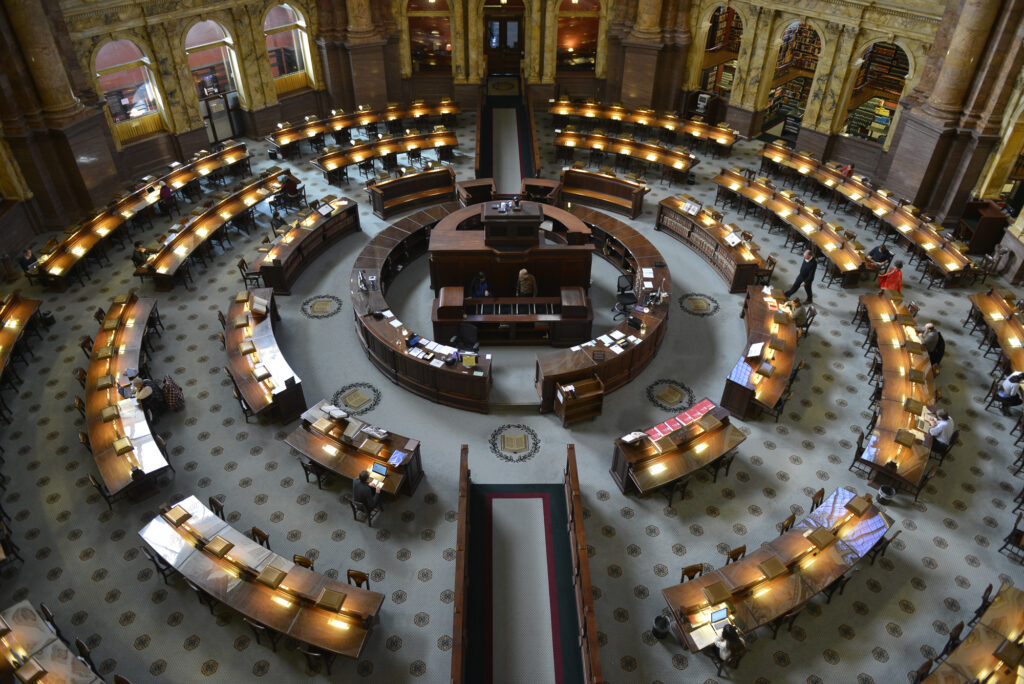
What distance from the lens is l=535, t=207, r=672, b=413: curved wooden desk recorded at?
12.7 m

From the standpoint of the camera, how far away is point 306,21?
2384cm

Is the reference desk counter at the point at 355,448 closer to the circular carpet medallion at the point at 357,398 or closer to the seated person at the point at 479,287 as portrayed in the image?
the circular carpet medallion at the point at 357,398

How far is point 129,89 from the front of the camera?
21.1 m

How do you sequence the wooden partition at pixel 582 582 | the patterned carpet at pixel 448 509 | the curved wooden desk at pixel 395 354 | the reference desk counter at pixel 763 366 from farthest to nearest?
the curved wooden desk at pixel 395 354 < the reference desk counter at pixel 763 366 < the patterned carpet at pixel 448 509 < the wooden partition at pixel 582 582

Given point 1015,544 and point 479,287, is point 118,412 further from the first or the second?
point 1015,544

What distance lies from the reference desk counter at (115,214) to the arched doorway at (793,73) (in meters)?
20.0

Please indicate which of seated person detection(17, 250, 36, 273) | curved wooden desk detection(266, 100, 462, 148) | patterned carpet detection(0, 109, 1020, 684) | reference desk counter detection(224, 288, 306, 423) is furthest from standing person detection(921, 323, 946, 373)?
seated person detection(17, 250, 36, 273)

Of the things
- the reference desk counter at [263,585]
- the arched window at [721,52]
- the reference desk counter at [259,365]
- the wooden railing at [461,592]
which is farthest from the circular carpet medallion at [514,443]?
the arched window at [721,52]

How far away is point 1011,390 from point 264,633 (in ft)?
45.3

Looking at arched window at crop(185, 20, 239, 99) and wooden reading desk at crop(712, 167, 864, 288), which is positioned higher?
arched window at crop(185, 20, 239, 99)

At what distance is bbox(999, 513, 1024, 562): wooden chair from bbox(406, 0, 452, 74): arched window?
2394 cm

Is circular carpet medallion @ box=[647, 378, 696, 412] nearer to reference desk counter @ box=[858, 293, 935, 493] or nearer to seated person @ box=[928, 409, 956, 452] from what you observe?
reference desk counter @ box=[858, 293, 935, 493]

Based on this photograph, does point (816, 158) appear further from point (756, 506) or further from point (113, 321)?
point (113, 321)

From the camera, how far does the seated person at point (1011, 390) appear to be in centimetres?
1249
